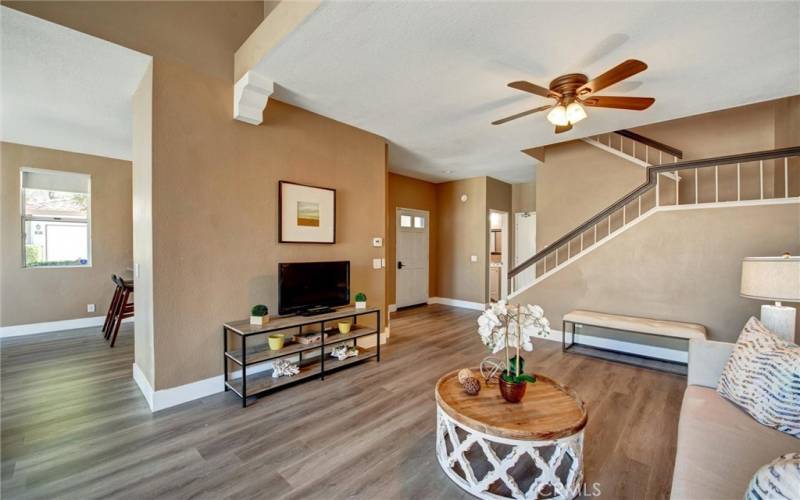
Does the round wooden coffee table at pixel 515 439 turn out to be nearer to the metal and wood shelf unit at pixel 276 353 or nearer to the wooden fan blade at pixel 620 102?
the metal and wood shelf unit at pixel 276 353

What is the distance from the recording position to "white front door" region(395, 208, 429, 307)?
262 inches

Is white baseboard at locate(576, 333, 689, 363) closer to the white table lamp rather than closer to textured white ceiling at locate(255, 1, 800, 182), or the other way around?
the white table lamp

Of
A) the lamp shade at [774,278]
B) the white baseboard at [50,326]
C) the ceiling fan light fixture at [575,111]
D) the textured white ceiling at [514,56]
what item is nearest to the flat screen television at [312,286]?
the textured white ceiling at [514,56]

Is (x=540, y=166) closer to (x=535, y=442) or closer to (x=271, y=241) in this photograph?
(x=271, y=241)

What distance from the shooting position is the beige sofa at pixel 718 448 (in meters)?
1.22

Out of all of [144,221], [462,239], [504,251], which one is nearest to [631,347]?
[504,251]

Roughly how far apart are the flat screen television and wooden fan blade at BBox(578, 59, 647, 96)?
2781 mm

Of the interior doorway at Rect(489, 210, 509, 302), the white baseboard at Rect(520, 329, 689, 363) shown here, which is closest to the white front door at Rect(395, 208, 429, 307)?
the interior doorway at Rect(489, 210, 509, 302)

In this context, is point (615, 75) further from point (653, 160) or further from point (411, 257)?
point (411, 257)

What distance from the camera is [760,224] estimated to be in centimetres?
337

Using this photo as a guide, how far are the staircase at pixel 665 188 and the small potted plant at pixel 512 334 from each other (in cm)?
314

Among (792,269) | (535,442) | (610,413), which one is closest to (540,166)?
(792,269)

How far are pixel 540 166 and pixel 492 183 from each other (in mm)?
1574

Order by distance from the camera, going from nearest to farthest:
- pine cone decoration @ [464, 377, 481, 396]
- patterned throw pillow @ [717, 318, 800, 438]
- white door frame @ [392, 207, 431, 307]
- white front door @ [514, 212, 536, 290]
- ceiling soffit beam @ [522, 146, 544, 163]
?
1. patterned throw pillow @ [717, 318, 800, 438]
2. pine cone decoration @ [464, 377, 481, 396]
3. ceiling soffit beam @ [522, 146, 544, 163]
4. white door frame @ [392, 207, 431, 307]
5. white front door @ [514, 212, 536, 290]
